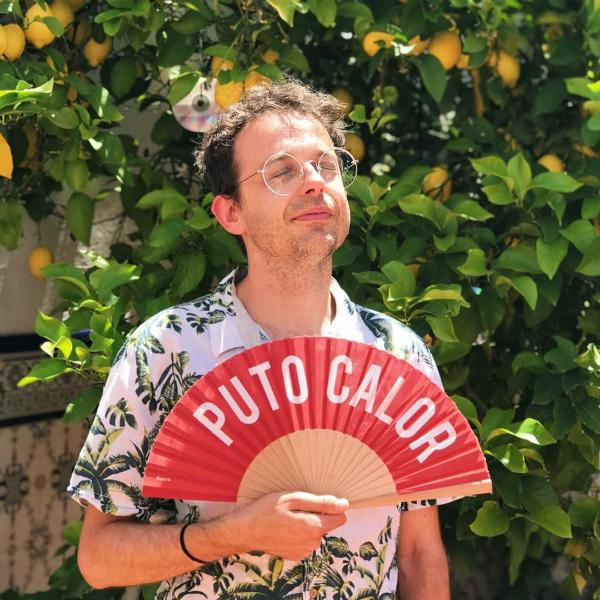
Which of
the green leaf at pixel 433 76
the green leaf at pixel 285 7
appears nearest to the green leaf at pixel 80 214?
the green leaf at pixel 285 7

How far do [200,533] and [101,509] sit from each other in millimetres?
161

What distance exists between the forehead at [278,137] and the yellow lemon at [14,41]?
81 centimetres

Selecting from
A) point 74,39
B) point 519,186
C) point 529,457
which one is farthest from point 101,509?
point 74,39

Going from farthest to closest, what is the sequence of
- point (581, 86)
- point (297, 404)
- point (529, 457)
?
point (581, 86), point (529, 457), point (297, 404)

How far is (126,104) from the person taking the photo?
9.92ft

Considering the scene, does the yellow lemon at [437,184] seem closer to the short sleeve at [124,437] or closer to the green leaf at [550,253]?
the green leaf at [550,253]

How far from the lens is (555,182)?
7.50ft

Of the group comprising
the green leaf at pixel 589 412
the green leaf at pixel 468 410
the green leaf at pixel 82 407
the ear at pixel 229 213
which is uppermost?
the ear at pixel 229 213

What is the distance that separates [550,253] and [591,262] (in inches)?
3.7

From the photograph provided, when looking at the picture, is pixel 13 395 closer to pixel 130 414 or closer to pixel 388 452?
pixel 130 414

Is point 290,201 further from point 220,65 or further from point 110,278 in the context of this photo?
point 220,65

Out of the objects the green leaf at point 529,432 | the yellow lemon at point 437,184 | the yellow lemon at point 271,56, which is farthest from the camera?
the yellow lemon at point 437,184

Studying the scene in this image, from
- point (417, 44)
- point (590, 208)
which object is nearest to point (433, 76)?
point (417, 44)

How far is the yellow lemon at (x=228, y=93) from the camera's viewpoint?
2410 mm
